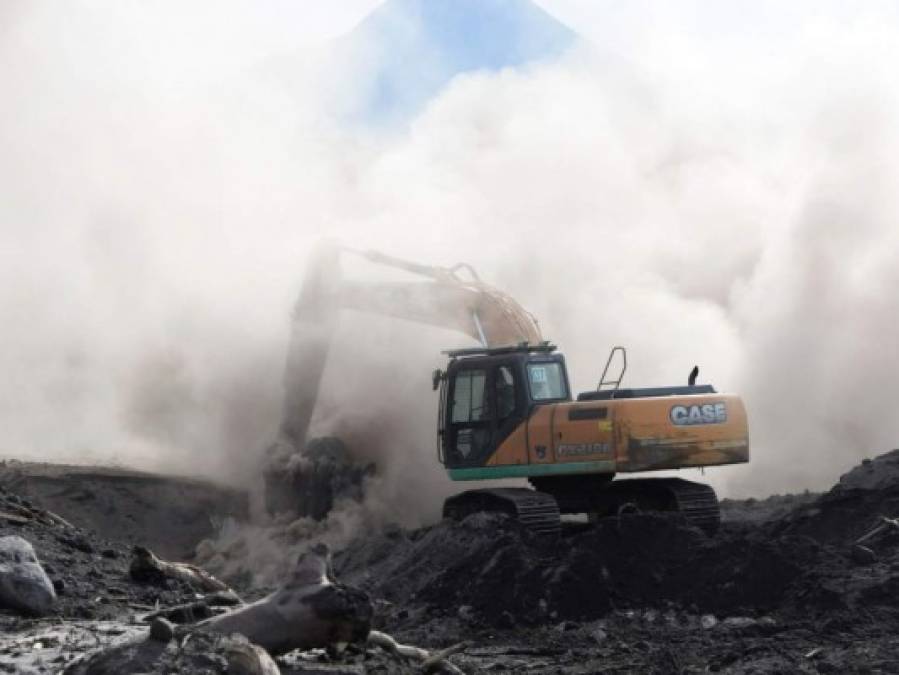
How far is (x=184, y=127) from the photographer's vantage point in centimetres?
3809

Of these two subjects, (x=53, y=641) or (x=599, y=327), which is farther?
(x=599, y=327)

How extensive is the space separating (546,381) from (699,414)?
2147 millimetres

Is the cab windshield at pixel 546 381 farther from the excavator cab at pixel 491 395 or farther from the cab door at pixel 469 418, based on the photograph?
the cab door at pixel 469 418

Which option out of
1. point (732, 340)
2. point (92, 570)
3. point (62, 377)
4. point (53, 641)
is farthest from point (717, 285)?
point (53, 641)

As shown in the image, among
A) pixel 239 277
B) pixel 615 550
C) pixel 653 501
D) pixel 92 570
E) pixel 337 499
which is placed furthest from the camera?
pixel 239 277

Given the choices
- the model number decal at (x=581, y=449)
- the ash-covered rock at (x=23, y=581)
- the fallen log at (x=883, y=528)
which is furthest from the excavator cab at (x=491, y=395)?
the ash-covered rock at (x=23, y=581)

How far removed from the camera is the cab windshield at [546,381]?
20.1 metres

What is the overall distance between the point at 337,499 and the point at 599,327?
28.6 feet

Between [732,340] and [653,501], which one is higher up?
[732,340]

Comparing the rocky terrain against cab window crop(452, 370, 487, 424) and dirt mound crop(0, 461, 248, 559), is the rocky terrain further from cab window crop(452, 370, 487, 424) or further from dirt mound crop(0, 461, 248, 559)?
dirt mound crop(0, 461, 248, 559)

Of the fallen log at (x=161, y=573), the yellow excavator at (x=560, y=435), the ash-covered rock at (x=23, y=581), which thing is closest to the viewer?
the ash-covered rock at (x=23, y=581)

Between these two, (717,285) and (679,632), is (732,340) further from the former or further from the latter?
(679,632)

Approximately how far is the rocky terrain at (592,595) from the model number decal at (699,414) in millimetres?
1319

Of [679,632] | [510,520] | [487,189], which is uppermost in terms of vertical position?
[487,189]
